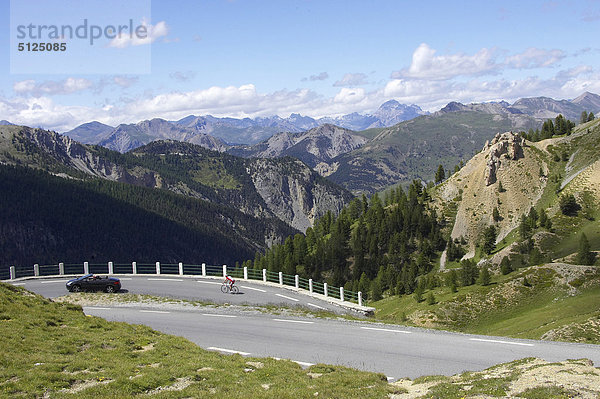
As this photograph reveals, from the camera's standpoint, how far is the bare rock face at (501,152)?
124438 millimetres

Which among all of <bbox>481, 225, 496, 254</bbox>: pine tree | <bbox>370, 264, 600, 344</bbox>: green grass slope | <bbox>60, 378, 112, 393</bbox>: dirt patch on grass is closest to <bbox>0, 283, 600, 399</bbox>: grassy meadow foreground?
<bbox>60, 378, 112, 393</bbox>: dirt patch on grass

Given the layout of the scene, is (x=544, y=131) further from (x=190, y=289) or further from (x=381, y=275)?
(x=190, y=289)

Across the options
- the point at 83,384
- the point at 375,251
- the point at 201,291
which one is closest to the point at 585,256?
the point at 201,291

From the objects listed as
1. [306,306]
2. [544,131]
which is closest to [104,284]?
[306,306]

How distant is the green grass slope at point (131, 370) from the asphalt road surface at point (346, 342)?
379 centimetres

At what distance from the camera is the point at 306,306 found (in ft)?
142

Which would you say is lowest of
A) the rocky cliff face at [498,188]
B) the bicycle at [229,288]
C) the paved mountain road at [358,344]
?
the paved mountain road at [358,344]

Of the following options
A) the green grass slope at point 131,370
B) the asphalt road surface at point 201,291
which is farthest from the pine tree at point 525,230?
the green grass slope at point 131,370

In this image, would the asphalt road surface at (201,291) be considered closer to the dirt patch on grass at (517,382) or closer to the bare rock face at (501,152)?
the dirt patch on grass at (517,382)

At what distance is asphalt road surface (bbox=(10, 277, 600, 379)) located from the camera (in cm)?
2214

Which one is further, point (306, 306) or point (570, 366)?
point (306, 306)

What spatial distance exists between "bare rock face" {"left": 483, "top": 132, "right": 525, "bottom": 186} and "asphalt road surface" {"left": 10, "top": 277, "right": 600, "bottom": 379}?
105 meters

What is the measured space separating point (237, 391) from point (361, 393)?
170 inches

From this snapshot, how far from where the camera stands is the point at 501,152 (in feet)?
415
